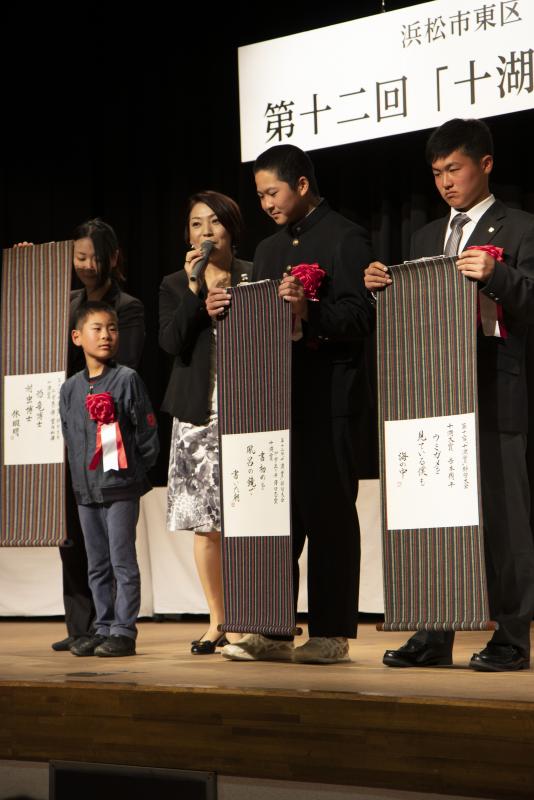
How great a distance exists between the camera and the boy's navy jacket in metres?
3.27

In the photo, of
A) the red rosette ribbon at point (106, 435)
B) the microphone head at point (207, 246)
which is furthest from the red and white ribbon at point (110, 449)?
the microphone head at point (207, 246)

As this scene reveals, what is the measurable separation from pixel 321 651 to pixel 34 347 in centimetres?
141

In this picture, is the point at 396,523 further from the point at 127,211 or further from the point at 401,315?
the point at 127,211

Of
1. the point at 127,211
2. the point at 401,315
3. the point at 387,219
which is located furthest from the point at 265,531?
the point at 127,211

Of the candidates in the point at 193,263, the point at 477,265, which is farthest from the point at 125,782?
the point at 193,263

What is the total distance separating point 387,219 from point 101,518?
97.7 inches

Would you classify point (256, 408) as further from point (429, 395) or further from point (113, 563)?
point (113, 563)

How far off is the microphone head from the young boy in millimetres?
381

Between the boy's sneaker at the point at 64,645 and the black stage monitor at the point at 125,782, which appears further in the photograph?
the boy's sneaker at the point at 64,645

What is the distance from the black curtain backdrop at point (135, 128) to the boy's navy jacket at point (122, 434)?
2.34 m

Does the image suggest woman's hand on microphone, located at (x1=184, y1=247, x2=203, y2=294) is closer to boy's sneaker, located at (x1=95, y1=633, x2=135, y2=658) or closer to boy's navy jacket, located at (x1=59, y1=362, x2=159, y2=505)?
boy's navy jacket, located at (x1=59, y1=362, x2=159, y2=505)

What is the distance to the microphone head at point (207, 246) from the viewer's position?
10.5ft

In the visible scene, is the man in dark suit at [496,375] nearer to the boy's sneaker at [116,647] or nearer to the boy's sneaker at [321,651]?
the boy's sneaker at [321,651]

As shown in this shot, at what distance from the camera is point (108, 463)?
3.25 meters
